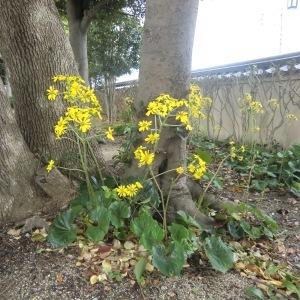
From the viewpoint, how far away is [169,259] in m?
2.17

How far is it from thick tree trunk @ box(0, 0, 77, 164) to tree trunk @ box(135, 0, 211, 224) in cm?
71

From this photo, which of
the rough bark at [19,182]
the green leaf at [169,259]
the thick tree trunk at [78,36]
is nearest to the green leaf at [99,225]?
the green leaf at [169,259]

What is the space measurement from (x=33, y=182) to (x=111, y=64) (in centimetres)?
1077

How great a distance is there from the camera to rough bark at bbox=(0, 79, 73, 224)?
9.23 ft

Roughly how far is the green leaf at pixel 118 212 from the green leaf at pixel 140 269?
0.34 m

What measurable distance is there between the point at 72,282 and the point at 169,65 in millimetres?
1692

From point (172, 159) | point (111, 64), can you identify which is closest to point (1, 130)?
point (172, 159)

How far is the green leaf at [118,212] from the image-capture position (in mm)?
2512

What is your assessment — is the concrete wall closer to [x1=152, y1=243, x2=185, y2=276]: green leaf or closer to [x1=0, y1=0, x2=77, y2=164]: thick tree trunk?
[x1=0, y1=0, x2=77, y2=164]: thick tree trunk

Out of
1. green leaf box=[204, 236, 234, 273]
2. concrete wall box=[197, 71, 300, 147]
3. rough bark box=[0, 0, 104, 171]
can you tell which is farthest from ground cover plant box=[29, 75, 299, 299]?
concrete wall box=[197, 71, 300, 147]

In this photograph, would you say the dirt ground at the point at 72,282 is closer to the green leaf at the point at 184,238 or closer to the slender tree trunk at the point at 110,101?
the green leaf at the point at 184,238

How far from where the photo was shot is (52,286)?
88.0 inches

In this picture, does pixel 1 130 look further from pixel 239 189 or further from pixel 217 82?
pixel 217 82

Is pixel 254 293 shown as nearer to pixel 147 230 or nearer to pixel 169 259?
pixel 169 259
